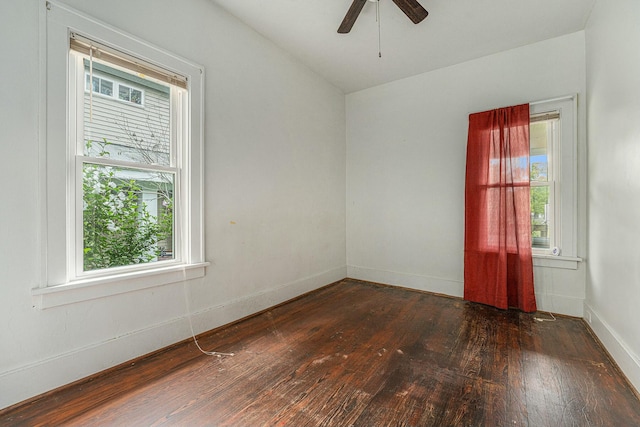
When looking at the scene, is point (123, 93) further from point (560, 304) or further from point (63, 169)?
Answer: point (560, 304)

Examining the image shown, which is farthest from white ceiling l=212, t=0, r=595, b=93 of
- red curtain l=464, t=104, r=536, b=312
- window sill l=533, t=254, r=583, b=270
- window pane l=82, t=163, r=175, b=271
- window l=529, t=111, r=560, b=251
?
window sill l=533, t=254, r=583, b=270

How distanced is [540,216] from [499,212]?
16.6 inches

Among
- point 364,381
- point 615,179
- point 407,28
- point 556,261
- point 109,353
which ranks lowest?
point 364,381

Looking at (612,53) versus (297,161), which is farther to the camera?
(297,161)

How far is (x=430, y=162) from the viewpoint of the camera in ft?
11.5

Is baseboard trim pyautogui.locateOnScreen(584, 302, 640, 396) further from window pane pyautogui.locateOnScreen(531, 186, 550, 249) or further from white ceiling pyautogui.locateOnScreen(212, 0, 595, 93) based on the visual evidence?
white ceiling pyautogui.locateOnScreen(212, 0, 595, 93)

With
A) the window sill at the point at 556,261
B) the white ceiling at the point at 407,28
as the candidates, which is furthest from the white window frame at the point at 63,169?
the window sill at the point at 556,261

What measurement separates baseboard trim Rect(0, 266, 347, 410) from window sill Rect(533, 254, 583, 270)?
9.48 feet

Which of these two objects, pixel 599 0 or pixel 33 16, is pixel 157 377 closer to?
pixel 33 16

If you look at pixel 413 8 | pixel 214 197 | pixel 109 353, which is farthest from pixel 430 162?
pixel 109 353

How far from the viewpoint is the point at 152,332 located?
202 cm

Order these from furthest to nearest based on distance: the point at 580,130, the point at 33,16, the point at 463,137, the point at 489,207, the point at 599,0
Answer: the point at 463,137 → the point at 489,207 → the point at 580,130 → the point at 599,0 → the point at 33,16

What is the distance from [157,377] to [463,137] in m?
3.72

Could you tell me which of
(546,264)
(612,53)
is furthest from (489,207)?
(612,53)
